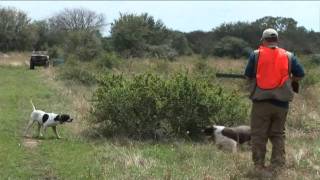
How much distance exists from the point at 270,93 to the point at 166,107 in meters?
3.96

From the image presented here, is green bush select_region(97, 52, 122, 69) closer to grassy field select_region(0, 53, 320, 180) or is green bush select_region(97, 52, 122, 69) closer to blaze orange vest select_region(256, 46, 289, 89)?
grassy field select_region(0, 53, 320, 180)

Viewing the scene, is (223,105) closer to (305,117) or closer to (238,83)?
(305,117)

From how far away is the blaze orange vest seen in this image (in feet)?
27.8

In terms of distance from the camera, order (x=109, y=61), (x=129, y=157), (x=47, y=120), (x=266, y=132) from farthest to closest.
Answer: (x=109, y=61)
(x=47, y=120)
(x=129, y=157)
(x=266, y=132)

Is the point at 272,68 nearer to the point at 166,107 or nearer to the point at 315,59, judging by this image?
the point at 166,107

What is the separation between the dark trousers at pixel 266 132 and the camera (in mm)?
8711

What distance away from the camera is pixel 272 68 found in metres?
8.49

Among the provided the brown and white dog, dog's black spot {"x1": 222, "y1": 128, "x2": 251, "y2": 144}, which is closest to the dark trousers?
the brown and white dog

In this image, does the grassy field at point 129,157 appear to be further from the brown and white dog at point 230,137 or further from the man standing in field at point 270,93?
the man standing in field at point 270,93

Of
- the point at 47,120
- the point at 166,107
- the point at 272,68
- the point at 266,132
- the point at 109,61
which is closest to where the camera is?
the point at 272,68

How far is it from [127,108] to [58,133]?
6.00 feet

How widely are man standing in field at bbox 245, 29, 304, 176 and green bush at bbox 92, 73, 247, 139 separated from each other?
3398 mm

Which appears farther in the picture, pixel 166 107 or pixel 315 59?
pixel 315 59

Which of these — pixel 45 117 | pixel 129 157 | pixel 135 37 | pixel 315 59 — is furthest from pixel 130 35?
pixel 129 157
